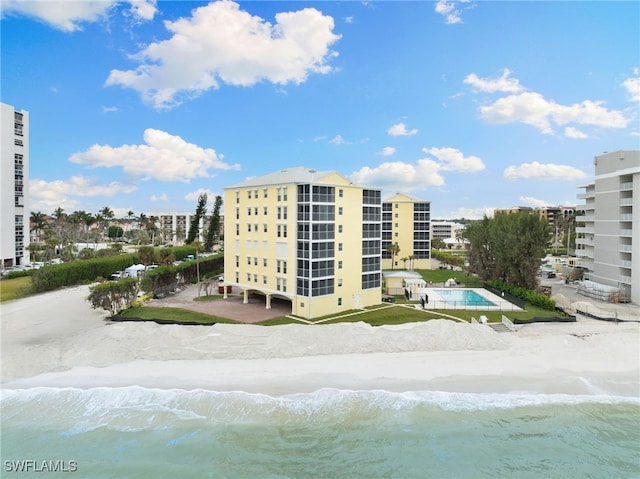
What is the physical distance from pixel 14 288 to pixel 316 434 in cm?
4992

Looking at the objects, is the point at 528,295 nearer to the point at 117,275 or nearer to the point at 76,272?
the point at 117,275

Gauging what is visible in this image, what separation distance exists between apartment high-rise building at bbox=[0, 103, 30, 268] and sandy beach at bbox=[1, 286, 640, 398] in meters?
42.5

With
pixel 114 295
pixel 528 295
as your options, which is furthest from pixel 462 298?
pixel 114 295

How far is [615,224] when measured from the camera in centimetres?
5156

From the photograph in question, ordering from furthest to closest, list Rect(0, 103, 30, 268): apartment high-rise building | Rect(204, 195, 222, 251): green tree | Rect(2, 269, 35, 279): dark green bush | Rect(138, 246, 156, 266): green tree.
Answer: Rect(204, 195, 222, 251): green tree → Rect(0, 103, 30, 268): apartment high-rise building → Rect(2, 269, 35, 279): dark green bush → Rect(138, 246, 156, 266): green tree

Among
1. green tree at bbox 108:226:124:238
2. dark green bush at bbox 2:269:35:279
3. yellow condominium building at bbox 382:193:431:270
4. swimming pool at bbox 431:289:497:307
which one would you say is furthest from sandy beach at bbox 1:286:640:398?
green tree at bbox 108:226:124:238

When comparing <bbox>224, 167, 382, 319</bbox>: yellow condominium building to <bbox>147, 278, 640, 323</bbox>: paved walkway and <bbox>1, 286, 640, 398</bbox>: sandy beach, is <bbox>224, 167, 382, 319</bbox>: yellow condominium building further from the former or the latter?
<bbox>1, 286, 640, 398</bbox>: sandy beach

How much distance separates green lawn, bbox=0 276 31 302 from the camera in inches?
1792

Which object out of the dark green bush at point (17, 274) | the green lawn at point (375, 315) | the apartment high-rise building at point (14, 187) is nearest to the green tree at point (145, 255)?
the green lawn at point (375, 315)

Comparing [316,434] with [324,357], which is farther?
[324,357]

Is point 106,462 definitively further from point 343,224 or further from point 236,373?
point 343,224

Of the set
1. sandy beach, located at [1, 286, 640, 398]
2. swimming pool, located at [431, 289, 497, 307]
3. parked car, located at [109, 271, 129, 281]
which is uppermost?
parked car, located at [109, 271, 129, 281]

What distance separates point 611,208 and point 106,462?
62.8 m

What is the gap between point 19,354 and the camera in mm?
27422
